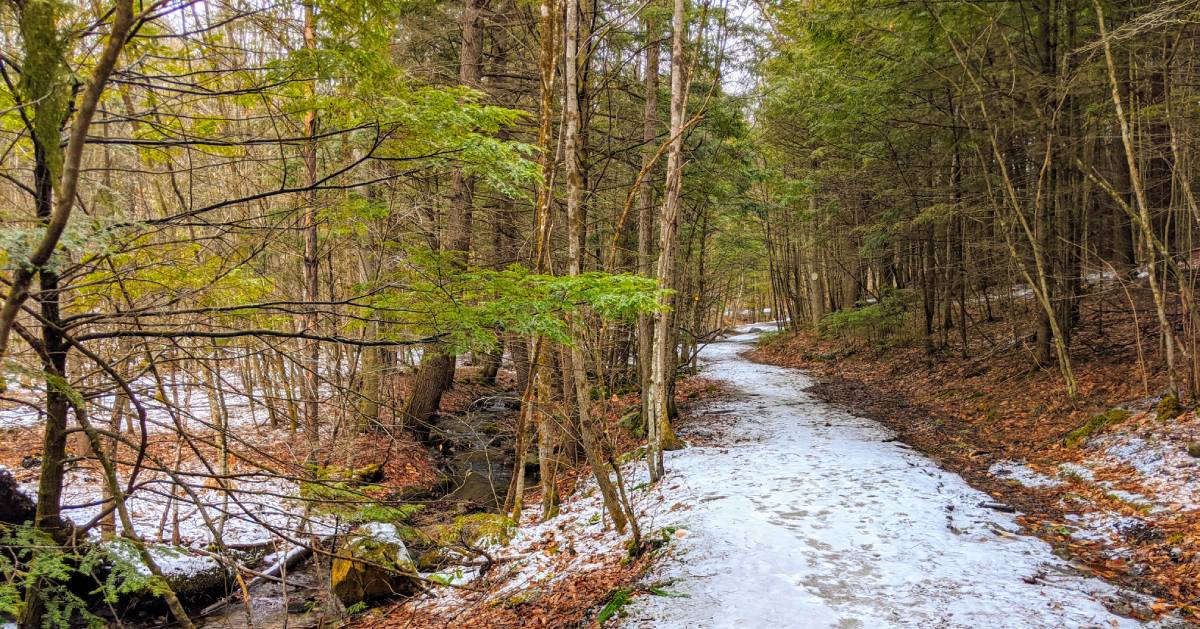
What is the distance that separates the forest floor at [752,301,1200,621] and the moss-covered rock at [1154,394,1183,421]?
0.02 metres

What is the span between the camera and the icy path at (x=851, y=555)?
Answer: 427 cm

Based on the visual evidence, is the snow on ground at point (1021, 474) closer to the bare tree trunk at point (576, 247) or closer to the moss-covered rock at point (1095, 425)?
the moss-covered rock at point (1095, 425)

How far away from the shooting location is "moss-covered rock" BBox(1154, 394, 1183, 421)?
23.7ft

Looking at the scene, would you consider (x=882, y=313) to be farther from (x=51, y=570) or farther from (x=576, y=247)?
(x=51, y=570)

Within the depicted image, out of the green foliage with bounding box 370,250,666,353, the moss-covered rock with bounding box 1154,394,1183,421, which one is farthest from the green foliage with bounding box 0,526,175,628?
the moss-covered rock with bounding box 1154,394,1183,421

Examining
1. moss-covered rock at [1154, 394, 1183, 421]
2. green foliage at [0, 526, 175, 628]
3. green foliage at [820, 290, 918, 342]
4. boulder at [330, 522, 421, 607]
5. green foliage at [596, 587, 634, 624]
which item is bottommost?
boulder at [330, 522, 421, 607]

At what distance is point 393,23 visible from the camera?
4.00 metres

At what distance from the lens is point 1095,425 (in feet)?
26.5

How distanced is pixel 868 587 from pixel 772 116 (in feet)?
55.6

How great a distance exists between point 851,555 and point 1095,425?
568 cm

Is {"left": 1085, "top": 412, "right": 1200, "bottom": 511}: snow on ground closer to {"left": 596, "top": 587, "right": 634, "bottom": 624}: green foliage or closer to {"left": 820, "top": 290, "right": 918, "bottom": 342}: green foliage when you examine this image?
{"left": 596, "top": 587, "right": 634, "bottom": 624}: green foliage

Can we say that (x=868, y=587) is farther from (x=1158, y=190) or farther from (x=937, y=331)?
(x=1158, y=190)

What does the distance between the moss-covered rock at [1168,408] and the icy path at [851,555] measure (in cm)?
276

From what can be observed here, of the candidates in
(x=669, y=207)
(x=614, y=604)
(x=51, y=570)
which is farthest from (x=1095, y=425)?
(x=51, y=570)
